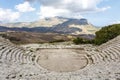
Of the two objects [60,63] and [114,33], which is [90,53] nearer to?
[60,63]

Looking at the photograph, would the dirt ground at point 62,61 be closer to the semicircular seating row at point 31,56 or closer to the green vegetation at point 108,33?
the semicircular seating row at point 31,56

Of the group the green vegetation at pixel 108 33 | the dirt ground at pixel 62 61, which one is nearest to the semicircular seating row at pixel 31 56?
the dirt ground at pixel 62 61

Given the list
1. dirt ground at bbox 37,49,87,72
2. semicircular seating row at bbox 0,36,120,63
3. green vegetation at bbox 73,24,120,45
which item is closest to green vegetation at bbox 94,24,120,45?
green vegetation at bbox 73,24,120,45

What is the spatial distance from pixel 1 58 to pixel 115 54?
15.3 meters

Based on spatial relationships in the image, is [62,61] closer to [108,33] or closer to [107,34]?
[107,34]

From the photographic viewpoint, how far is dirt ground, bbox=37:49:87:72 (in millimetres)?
32039

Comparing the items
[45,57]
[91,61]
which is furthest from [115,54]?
[45,57]

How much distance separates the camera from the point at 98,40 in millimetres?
53844

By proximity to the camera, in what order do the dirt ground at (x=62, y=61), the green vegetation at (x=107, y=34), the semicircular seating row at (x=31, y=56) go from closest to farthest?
the dirt ground at (x=62, y=61) → the semicircular seating row at (x=31, y=56) → the green vegetation at (x=107, y=34)

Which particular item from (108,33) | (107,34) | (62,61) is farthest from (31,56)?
(108,33)

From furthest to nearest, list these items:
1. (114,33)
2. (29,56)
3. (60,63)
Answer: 1. (114,33)
2. (29,56)
3. (60,63)

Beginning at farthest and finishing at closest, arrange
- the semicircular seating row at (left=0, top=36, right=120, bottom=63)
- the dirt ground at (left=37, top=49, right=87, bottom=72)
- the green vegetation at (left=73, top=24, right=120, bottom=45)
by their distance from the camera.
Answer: the green vegetation at (left=73, top=24, right=120, bottom=45) → the semicircular seating row at (left=0, top=36, right=120, bottom=63) → the dirt ground at (left=37, top=49, right=87, bottom=72)

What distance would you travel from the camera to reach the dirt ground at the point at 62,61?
32.0m

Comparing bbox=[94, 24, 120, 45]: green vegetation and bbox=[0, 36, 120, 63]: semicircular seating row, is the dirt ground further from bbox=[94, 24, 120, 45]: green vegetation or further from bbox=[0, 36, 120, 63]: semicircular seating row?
bbox=[94, 24, 120, 45]: green vegetation
